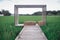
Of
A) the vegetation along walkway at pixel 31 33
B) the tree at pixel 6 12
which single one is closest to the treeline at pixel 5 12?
the tree at pixel 6 12

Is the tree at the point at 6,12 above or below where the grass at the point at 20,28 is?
above

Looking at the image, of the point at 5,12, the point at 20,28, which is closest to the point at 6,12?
the point at 5,12

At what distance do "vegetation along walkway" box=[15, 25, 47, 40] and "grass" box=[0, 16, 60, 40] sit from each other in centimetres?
A: 5

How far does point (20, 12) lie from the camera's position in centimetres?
232

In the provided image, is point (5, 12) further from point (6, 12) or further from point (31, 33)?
point (31, 33)

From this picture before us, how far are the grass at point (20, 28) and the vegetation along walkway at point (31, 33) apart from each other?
5 centimetres

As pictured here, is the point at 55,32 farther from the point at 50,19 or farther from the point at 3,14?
the point at 3,14

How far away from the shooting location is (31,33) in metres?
2.30

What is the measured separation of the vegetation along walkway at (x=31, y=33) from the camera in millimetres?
2236

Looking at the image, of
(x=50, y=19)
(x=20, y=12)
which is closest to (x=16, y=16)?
(x=20, y=12)

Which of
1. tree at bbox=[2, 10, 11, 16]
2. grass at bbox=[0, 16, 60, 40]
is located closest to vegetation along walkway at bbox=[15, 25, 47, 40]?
grass at bbox=[0, 16, 60, 40]

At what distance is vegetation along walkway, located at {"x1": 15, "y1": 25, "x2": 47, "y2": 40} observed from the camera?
7.34 feet

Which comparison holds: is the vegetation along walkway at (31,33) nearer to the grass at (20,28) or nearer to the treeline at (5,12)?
the grass at (20,28)

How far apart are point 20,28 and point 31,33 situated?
0.46 feet
